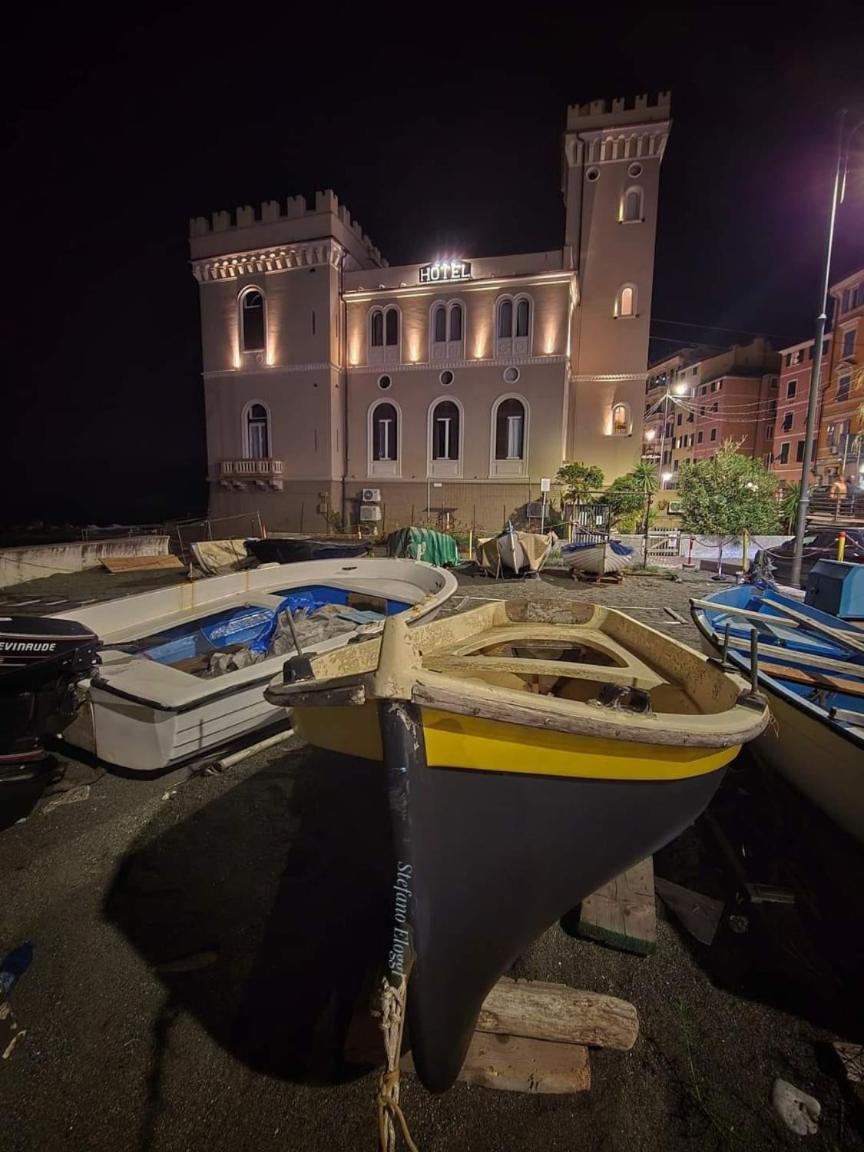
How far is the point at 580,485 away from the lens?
2217 centimetres

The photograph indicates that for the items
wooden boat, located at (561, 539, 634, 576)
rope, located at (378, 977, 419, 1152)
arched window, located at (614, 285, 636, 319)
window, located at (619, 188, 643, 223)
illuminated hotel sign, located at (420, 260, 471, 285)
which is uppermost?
window, located at (619, 188, 643, 223)

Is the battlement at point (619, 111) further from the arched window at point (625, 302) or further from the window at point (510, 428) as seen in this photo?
the window at point (510, 428)

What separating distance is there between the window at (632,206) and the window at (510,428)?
1005 cm

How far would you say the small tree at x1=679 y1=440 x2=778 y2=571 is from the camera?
17.7 metres

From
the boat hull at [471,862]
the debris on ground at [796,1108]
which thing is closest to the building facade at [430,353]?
the boat hull at [471,862]

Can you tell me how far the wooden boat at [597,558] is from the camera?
14000 millimetres

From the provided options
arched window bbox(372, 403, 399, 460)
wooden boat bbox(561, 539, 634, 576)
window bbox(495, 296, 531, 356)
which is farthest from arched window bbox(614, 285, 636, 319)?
wooden boat bbox(561, 539, 634, 576)

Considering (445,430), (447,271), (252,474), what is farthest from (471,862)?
(447,271)

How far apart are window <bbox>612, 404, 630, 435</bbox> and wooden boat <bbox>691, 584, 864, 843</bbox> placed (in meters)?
19.7

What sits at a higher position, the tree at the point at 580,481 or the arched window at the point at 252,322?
the arched window at the point at 252,322

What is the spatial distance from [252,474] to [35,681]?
77.4ft

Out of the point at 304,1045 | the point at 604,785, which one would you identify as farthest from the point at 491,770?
the point at 304,1045

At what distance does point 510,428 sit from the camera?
23438 millimetres

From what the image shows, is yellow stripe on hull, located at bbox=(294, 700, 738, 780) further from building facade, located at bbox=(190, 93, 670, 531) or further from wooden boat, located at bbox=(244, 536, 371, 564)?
building facade, located at bbox=(190, 93, 670, 531)
